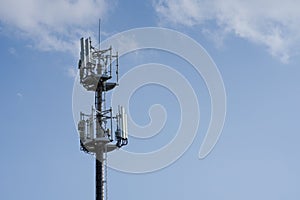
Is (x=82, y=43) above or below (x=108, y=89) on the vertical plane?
above

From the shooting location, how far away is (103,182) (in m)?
43.8

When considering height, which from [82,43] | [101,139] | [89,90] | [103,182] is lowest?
[103,182]

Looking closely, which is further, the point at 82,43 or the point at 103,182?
the point at 82,43

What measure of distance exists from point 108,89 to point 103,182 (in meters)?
6.69

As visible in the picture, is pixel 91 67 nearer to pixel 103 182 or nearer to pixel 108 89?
pixel 108 89

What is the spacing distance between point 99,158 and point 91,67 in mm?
6410

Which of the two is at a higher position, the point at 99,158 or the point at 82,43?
the point at 82,43

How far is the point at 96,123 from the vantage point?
4503cm

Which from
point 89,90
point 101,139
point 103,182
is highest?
point 89,90

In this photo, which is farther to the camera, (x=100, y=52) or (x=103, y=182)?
(x=100, y=52)

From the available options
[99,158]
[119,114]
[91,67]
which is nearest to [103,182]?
[99,158]

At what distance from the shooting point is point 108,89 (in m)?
46.3

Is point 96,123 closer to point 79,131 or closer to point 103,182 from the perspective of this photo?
point 79,131

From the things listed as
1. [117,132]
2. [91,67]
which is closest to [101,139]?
[117,132]
